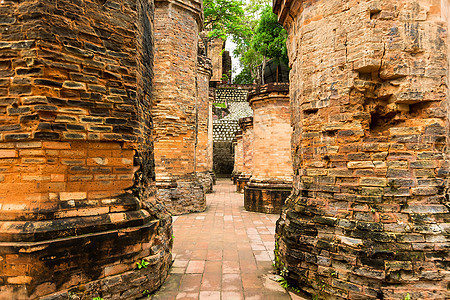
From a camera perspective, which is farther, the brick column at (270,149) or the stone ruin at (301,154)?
the brick column at (270,149)

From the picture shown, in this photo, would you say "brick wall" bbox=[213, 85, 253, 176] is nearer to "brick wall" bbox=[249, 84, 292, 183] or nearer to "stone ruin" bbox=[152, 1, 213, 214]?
"brick wall" bbox=[249, 84, 292, 183]

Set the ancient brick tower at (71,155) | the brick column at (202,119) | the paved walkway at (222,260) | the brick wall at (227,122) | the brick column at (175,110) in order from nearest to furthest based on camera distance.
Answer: the ancient brick tower at (71,155)
the paved walkway at (222,260)
the brick column at (175,110)
the brick column at (202,119)
the brick wall at (227,122)

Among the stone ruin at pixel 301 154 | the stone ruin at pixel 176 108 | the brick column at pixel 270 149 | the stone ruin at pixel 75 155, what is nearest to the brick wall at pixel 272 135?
the brick column at pixel 270 149

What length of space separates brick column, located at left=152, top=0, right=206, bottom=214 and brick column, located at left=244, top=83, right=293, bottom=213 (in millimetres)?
1969

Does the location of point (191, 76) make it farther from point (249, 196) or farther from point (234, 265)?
point (234, 265)

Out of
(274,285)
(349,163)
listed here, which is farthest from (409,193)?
(274,285)

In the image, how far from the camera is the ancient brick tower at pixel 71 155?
253 cm

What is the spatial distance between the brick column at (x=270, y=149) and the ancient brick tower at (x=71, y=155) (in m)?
5.63

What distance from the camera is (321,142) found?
337cm

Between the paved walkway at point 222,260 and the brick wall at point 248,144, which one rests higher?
the brick wall at point 248,144

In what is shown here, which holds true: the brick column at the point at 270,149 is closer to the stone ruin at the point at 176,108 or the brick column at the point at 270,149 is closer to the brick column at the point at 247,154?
the stone ruin at the point at 176,108

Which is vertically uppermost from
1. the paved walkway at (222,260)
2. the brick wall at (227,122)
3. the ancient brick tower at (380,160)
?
the brick wall at (227,122)

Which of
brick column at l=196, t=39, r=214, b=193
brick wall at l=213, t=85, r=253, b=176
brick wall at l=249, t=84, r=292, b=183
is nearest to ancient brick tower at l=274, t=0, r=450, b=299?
brick wall at l=249, t=84, r=292, b=183

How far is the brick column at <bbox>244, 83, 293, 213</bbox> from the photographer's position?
8555 millimetres
